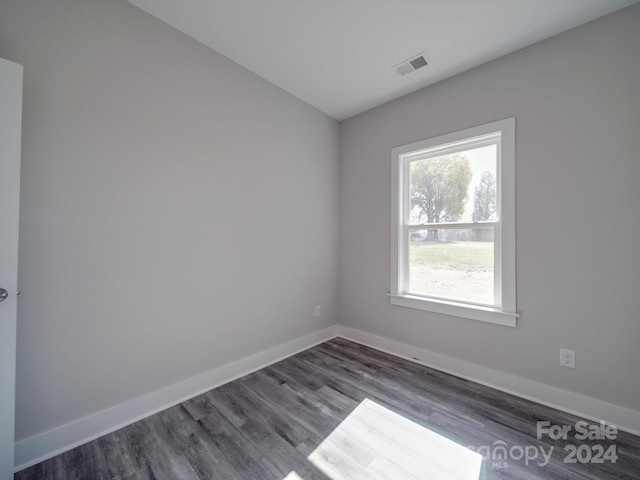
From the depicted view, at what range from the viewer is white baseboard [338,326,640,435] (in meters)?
1.72

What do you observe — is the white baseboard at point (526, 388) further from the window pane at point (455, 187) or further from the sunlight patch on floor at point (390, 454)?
the window pane at point (455, 187)

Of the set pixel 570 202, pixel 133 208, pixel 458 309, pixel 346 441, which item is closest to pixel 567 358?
pixel 458 309

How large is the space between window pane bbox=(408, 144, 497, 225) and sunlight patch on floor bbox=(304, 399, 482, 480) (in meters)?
1.79

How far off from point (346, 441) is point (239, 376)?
3.76 feet

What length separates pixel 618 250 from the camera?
174 cm

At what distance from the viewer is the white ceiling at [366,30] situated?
5.69ft

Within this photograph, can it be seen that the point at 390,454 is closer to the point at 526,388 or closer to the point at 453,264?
the point at 526,388

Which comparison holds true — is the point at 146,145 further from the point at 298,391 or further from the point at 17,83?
the point at 298,391

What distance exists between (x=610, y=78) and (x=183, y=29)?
3.07 metres

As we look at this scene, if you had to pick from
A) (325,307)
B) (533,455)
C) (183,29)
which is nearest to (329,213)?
(325,307)

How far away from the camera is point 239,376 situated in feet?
7.63

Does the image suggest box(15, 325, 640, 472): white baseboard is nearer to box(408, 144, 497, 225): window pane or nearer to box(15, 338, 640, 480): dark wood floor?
box(15, 338, 640, 480): dark wood floor

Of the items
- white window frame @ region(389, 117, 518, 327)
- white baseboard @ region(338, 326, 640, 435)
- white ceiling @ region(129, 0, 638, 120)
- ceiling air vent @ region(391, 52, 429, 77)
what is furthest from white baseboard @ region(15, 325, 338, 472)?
ceiling air vent @ region(391, 52, 429, 77)

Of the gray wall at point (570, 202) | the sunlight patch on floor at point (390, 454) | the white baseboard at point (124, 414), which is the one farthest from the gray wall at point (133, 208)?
the gray wall at point (570, 202)
